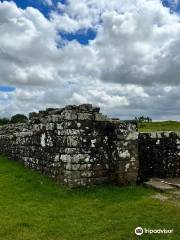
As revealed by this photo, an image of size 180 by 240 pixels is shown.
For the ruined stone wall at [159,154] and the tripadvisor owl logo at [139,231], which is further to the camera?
the ruined stone wall at [159,154]

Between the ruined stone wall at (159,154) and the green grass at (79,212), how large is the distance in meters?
1.64

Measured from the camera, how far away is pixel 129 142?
12.0 meters

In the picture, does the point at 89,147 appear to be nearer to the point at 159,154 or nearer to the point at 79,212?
the point at 159,154

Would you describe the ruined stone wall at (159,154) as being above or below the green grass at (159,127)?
below

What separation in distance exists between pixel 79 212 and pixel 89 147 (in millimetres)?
2977

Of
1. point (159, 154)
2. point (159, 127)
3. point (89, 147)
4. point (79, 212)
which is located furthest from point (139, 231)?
point (159, 127)

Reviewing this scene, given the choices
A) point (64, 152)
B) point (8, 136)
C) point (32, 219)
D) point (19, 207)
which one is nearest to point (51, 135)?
point (64, 152)

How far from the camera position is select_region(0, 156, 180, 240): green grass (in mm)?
7535

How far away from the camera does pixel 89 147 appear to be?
1166 cm

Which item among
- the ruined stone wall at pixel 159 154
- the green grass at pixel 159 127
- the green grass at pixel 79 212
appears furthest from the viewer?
the green grass at pixel 159 127

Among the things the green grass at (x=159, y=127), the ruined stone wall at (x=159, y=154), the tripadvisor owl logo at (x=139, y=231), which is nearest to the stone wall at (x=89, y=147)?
the ruined stone wall at (x=159, y=154)

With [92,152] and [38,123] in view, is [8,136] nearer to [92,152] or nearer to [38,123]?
[38,123]

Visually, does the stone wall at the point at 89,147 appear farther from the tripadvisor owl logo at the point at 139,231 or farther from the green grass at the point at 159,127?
the green grass at the point at 159,127

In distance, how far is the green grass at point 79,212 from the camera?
7.54 metres
